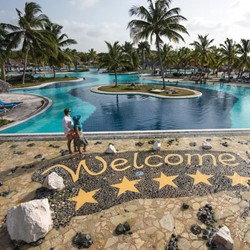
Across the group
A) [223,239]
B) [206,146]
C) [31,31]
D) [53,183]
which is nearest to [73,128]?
[53,183]

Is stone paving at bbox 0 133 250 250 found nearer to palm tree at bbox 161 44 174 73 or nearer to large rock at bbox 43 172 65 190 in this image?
large rock at bbox 43 172 65 190

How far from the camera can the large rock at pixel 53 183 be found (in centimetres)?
638

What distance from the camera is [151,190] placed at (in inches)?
254

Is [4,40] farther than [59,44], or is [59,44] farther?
[59,44]

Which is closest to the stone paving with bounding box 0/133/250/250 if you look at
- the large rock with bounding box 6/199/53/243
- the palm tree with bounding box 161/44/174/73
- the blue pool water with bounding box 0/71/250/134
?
the large rock with bounding box 6/199/53/243

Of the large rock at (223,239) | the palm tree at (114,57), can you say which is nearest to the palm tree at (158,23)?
the palm tree at (114,57)

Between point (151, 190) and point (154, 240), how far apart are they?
1.84m

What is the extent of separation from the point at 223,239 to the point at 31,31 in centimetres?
3529

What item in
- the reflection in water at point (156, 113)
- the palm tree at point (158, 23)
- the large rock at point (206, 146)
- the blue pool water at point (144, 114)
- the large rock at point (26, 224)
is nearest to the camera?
the large rock at point (26, 224)

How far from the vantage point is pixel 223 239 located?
174 inches

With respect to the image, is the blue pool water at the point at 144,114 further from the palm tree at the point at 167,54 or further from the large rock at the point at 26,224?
the palm tree at the point at 167,54

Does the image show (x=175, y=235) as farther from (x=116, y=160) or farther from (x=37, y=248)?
(x=116, y=160)

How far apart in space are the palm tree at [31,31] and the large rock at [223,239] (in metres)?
34.2

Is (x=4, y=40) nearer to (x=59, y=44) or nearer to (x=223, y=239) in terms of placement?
(x=59, y=44)
